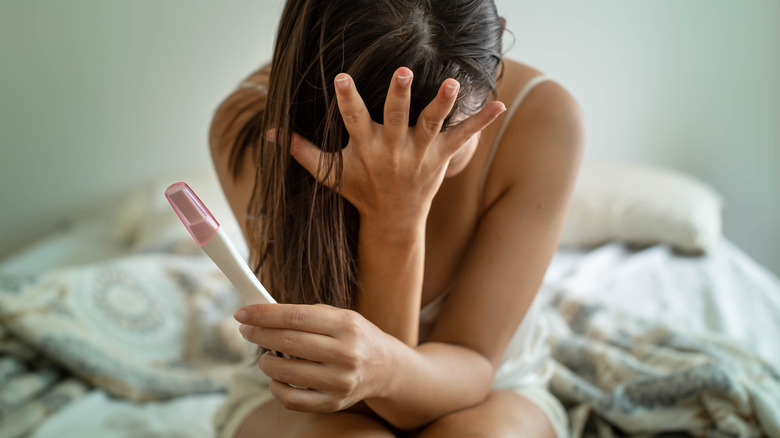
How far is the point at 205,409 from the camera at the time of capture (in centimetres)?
91

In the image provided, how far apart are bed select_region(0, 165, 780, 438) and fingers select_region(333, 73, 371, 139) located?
57 cm

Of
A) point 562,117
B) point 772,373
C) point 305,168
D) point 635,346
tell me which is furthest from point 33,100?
point 772,373

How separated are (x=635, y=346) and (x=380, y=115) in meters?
0.71

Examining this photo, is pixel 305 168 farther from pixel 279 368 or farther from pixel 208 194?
pixel 208 194

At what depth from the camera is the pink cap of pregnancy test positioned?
1.27 feet

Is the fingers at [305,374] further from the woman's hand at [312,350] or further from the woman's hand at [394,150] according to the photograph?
the woman's hand at [394,150]

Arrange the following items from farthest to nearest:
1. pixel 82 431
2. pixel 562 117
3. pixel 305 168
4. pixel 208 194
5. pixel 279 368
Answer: pixel 208 194, pixel 82 431, pixel 562 117, pixel 305 168, pixel 279 368

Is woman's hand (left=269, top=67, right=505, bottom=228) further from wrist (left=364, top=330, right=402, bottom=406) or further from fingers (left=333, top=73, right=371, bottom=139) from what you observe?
wrist (left=364, top=330, right=402, bottom=406)

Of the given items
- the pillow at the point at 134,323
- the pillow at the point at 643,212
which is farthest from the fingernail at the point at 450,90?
the pillow at the point at 643,212

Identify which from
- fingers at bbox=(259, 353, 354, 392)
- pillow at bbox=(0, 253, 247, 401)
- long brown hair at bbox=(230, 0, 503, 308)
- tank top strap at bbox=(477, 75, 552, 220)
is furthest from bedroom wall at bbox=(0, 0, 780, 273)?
fingers at bbox=(259, 353, 354, 392)

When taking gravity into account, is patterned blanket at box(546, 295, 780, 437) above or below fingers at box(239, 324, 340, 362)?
below

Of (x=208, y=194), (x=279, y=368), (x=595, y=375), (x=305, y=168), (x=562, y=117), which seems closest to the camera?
(x=279, y=368)

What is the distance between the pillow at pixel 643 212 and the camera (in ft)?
4.58

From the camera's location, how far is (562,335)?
106cm
